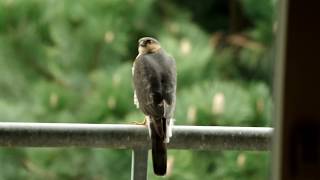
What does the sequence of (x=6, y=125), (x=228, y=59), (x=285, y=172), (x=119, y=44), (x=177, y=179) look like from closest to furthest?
(x=285, y=172) → (x=6, y=125) → (x=177, y=179) → (x=119, y=44) → (x=228, y=59)

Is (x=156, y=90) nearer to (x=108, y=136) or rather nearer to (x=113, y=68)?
(x=108, y=136)

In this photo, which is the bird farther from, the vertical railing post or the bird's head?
the vertical railing post

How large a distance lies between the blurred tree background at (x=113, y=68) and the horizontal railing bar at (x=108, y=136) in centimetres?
77

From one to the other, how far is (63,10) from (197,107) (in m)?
0.54

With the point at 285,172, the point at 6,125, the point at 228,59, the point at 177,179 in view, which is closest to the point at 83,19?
the point at 228,59

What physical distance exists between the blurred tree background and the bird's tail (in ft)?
1.94

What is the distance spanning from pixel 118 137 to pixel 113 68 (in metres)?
1.09

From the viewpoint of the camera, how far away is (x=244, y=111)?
1861 millimetres

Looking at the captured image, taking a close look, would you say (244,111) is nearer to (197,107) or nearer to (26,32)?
(197,107)

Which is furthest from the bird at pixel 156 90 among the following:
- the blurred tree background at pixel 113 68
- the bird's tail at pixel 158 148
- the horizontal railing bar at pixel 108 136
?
the blurred tree background at pixel 113 68

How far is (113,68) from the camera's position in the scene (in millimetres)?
2064

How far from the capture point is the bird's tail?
1.11 meters

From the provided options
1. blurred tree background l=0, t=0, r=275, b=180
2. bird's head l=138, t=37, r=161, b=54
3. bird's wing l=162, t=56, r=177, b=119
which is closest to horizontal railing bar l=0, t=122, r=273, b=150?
bird's wing l=162, t=56, r=177, b=119

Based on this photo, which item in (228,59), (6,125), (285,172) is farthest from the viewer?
(228,59)
